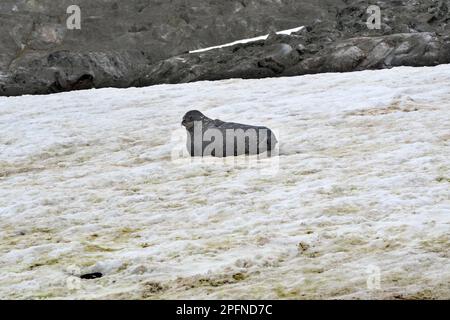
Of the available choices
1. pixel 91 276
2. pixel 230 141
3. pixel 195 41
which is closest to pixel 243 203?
pixel 91 276

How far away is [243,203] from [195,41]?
3332cm

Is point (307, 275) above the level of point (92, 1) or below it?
below

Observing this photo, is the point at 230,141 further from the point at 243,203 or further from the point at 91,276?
the point at 91,276

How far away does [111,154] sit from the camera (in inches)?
780

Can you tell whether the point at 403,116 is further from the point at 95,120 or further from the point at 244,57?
the point at 244,57

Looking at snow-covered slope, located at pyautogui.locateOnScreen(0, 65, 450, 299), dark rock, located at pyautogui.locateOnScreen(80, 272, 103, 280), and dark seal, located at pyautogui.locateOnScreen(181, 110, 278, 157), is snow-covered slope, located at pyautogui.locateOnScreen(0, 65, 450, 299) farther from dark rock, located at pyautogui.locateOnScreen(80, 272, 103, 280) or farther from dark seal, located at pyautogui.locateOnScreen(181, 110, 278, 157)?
dark seal, located at pyautogui.locateOnScreen(181, 110, 278, 157)

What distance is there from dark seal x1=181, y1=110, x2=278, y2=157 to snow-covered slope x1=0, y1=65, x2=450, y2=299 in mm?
497

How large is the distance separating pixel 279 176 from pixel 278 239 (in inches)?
178

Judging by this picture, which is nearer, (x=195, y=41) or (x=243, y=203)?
(x=243, y=203)

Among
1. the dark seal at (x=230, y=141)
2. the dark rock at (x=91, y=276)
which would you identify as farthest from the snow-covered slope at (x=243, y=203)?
the dark seal at (x=230, y=141)

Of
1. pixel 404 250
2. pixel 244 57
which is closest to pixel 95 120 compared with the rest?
pixel 244 57

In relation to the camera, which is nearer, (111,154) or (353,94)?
(111,154)

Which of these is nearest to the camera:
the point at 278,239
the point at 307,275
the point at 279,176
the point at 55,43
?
the point at 307,275

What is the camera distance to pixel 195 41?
→ 45.4 m
